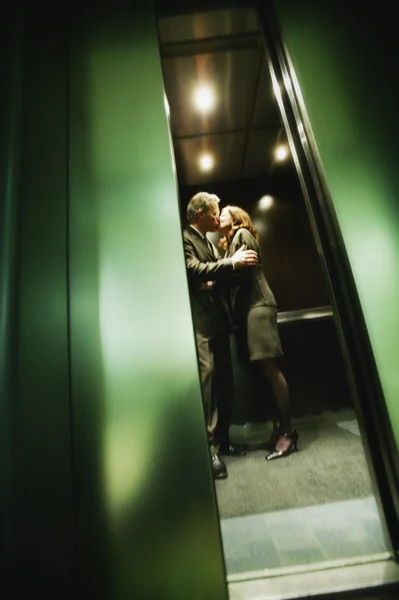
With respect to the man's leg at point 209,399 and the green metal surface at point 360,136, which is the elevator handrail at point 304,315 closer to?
the man's leg at point 209,399

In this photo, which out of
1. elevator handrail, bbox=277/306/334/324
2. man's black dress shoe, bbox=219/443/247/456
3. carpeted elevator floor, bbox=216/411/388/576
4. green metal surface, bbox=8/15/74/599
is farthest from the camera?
elevator handrail, bbox=277/306/334/324

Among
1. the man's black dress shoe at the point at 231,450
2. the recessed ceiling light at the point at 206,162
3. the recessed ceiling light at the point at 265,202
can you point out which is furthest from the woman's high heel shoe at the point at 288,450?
the recessed ceiling light at the point at 206,162

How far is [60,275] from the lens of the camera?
3.84ft

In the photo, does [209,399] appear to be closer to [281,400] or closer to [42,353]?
[281,400]

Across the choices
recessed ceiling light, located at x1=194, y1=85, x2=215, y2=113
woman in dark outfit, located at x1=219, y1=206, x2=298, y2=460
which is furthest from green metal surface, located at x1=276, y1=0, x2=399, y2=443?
recessed ceiling light, located at x1=194, y1=85, x2=215, y2=113

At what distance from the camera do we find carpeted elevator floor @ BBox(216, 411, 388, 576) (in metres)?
1.11

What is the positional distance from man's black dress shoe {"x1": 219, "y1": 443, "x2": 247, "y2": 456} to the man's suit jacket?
0.85 metres

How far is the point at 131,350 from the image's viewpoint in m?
1.11

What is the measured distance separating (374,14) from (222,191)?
7.72 feet

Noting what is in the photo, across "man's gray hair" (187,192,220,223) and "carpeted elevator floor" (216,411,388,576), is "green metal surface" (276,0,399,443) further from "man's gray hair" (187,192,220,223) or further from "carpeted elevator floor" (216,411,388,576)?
"man's gray hair" (187,192,220,223)

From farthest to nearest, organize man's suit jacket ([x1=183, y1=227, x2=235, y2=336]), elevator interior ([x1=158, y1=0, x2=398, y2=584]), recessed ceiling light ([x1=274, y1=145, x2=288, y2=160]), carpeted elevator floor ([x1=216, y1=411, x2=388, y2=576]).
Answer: recessed ceiling light ([x1=274, y1=145, x2=288, y2=160])
man's suit jacket ([x1=183, y1=227, x2=235, y2=336])
elevator interior ([x1=158, y1=0, x2=398, y2=584])
carpeted elevator floor ([x1=216, y1=411, x2=388, y2=576])

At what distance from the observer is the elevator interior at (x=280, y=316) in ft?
4.00

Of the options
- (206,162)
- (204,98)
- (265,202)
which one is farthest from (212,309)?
(265,202)

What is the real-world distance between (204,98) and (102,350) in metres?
2.48
